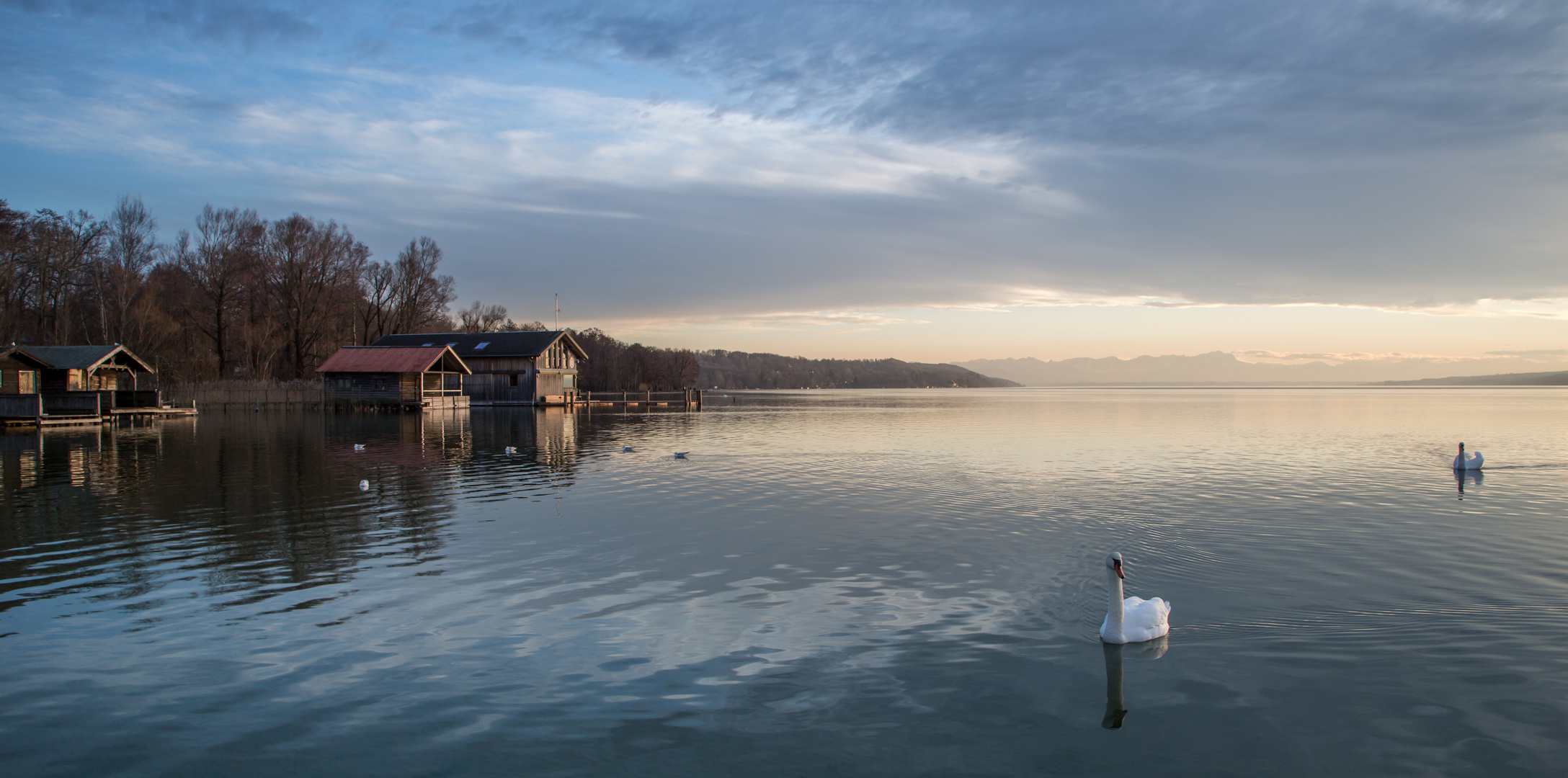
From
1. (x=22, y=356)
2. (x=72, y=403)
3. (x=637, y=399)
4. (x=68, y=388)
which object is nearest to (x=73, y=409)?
(x=72, y=403)

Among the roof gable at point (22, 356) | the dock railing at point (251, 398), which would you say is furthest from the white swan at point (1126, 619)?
the dock railing at point (251, 398)

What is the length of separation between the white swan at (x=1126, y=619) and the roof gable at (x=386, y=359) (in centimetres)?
5490

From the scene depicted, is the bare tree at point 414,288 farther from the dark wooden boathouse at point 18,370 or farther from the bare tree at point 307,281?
the dark wooden boathouse at point 18,370

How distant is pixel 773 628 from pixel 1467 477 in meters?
20.6

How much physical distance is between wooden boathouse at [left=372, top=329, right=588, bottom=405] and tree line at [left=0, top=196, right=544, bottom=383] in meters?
9.46

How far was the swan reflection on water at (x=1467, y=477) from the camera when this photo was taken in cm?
1974

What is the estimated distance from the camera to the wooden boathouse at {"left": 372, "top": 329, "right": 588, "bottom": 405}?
6512 centimetres

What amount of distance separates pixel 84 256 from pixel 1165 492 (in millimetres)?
71084

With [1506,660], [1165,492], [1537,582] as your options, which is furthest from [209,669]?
[1165,492]

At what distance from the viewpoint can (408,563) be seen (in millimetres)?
11156

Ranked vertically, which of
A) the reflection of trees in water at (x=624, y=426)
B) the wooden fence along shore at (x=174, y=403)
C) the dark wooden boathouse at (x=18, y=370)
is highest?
the dark wooden boathouse at (x=18, y=370)

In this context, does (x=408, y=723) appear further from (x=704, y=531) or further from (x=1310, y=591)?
(x=1310, y=591)

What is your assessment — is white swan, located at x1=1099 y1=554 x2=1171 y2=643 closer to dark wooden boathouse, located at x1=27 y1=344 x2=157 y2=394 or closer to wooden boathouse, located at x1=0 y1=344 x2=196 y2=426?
wooden boathouse, located at x1=0 y1=344 x2=196 y2=426

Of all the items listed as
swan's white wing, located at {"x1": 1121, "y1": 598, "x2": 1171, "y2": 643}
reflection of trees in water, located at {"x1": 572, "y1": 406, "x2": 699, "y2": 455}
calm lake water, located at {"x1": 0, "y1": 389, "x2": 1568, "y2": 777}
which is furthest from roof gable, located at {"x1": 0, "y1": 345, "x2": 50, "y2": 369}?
swan's white wing, located at {"x1": 1121, "y1": 598, "x2": 1171, "y2": 643}
